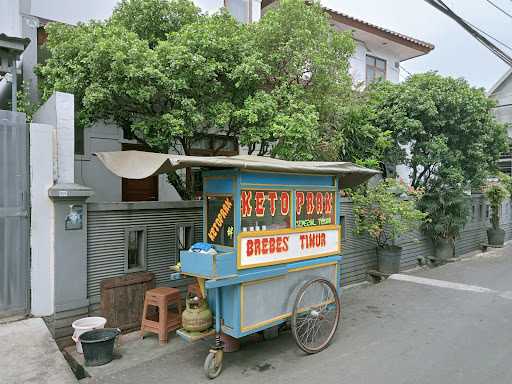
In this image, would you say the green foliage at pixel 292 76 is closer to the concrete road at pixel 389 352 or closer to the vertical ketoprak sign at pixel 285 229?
the vertical ketoprak sign at pixel 285 229

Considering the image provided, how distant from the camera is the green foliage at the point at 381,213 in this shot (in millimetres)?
8578

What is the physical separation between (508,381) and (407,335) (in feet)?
4.84

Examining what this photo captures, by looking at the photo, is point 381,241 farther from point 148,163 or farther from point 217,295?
point 148,163

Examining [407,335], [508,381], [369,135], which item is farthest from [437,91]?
[508,381]

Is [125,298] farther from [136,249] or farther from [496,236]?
[496,236]

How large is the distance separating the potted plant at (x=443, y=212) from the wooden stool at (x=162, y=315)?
26.7 feet

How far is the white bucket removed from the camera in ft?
15.1

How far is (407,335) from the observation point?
5359mm

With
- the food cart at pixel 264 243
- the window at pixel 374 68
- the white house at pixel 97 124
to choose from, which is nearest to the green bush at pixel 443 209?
the white house at pixel 97 124

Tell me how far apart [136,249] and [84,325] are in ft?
4.26

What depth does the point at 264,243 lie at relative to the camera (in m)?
4.44

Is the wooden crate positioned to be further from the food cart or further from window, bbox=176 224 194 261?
the food cart

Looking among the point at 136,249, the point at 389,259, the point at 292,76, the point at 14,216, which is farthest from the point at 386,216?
the point at 14,216

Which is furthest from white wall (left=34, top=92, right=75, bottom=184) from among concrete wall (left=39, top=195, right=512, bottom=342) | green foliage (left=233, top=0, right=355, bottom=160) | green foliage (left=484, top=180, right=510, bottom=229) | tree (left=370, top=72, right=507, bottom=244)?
green foliage (left=484, top=180, right=510, bottom=229)
